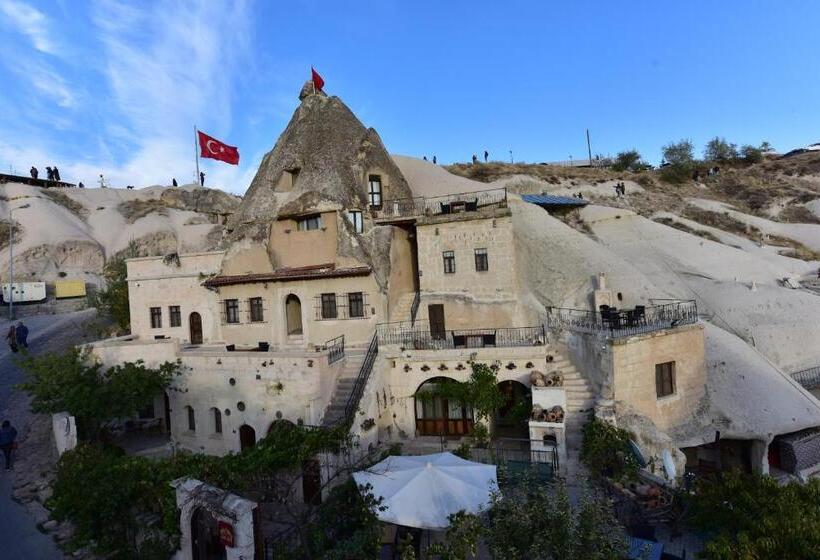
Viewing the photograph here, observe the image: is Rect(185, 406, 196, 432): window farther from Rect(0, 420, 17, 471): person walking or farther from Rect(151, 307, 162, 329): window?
Rect(151, 307, 162, 329): window

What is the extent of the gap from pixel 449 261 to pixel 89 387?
51.5 feet

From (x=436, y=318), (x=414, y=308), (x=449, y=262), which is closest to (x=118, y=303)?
(x=414, y=308)

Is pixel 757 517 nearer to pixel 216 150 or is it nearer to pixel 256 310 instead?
pixel 256 310

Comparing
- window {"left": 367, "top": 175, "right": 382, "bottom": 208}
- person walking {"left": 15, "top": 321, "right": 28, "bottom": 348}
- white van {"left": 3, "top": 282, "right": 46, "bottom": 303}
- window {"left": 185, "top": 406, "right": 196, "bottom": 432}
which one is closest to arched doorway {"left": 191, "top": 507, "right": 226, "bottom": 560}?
window {"left": 185, "top": 406, "right": 196, "bottom": 432}

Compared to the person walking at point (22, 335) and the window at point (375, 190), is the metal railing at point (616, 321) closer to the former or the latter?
the window at point (375, 190)

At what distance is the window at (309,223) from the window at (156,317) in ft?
29.8

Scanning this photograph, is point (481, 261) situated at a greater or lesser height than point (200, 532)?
greater

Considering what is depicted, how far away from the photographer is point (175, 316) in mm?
25406

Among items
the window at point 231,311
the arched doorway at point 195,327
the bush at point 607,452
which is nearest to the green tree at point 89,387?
the window at point 231,311

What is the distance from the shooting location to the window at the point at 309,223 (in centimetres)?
2421

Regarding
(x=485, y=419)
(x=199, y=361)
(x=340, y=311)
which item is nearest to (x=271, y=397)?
(x=199, y=361)

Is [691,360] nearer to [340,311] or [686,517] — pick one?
[686,517]

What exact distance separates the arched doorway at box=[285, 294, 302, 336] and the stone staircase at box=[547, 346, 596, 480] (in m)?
12.9

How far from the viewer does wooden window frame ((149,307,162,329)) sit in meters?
25.6
